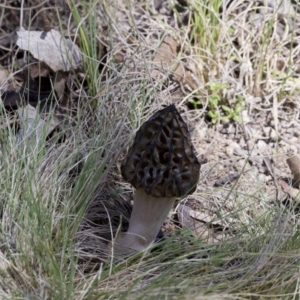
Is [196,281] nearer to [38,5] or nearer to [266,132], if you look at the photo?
[266,132]

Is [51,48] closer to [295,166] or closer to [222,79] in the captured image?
[222,79]

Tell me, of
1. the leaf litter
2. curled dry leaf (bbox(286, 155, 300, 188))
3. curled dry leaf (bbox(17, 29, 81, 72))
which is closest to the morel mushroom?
the leaf litter

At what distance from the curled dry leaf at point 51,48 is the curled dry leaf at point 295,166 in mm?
1308

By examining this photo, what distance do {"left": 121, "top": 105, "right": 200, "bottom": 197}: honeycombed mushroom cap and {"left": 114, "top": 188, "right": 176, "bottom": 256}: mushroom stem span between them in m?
0.09

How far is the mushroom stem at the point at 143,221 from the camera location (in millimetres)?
2760

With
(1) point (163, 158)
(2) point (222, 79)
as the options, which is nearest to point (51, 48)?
(2) point (222, 79)

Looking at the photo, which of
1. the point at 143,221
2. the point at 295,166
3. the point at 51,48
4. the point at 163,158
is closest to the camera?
the point at 163,158

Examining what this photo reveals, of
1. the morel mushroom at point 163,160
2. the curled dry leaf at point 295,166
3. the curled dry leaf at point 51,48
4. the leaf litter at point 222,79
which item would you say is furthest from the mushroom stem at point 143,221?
the curled dry leaf at point 51,48

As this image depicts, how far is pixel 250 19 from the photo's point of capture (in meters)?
4.32

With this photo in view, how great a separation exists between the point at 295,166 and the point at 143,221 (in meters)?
1.13

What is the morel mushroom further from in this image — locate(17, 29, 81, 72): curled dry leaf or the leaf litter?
locate(17, 29, 81, 72): curled dry leaf

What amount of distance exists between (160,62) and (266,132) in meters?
0.76

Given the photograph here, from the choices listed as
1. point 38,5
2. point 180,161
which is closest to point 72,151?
point 180,161

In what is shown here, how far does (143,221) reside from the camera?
2791mm
